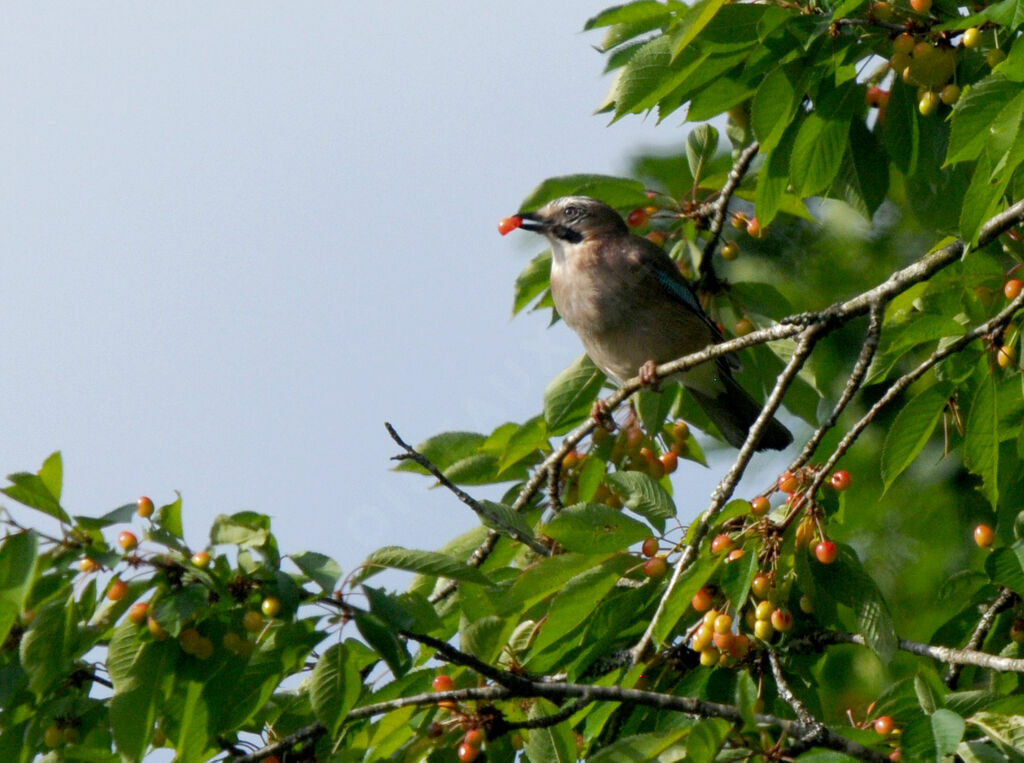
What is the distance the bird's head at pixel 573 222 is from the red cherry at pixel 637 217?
5.22ft

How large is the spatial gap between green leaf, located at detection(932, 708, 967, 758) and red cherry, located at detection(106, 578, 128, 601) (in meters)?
1.83

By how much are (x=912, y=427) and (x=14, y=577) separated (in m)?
2.33

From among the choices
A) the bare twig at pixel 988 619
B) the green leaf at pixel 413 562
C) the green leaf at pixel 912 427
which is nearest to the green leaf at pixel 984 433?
the green leaf at pixel 912 427

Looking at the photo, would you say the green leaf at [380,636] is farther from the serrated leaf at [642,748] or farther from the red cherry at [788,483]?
the red cherry at [788,483]

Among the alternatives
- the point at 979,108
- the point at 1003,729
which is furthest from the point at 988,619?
the point at 979,108

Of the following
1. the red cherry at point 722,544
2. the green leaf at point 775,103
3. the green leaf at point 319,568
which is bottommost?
the red cherry at point 722,544

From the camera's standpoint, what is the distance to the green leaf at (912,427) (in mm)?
3693

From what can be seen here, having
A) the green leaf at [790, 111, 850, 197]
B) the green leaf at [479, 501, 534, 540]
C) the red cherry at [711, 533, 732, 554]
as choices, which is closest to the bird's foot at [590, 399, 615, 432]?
the green leaf at [479, 501, 534, 540]

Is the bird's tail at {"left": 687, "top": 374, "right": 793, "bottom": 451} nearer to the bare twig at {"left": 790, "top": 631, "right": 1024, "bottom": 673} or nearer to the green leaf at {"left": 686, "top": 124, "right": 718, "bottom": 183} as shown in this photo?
the green leaf at {"left": 686, "top": 124, "right": 718, "bottom": 183}

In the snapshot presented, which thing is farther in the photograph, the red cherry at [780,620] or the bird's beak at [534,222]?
the bird's beak at [534,222]

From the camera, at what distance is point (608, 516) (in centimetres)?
353

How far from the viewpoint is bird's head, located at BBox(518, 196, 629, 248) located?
6.91m

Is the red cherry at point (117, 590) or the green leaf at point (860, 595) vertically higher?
the red cherry at point (117, 590)

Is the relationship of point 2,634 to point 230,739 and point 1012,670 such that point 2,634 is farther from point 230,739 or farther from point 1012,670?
point 1012,670
